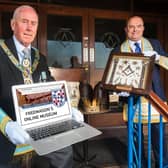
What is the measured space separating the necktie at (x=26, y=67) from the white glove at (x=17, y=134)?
1.33 feet

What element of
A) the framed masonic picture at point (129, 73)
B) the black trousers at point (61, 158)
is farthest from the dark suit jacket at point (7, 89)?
the framed masonic picture at point (129, 73)

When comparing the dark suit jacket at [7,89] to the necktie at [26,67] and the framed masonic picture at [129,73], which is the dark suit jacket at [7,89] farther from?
the framed masonic picture at [129,73]

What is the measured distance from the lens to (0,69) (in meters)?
1.67

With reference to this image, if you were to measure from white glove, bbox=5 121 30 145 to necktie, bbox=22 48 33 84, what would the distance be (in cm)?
40

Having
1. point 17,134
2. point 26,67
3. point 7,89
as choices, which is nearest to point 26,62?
point 26,67

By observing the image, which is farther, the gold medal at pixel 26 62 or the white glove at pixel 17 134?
the gold medal at pixel 26 62

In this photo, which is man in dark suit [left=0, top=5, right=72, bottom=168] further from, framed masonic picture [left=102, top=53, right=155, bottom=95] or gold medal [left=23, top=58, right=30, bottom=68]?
framed masonic picture [left=102, top=53, right=155, bottom=95]

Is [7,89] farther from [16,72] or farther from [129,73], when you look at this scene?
[129,73]

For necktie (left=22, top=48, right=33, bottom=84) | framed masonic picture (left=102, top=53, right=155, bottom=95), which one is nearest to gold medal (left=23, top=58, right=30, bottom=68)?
necktie (left=22, top=48, right=33, bottom=84)

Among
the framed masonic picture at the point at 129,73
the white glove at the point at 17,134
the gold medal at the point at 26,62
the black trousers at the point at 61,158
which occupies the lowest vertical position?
the black trousers at the point at 61,158

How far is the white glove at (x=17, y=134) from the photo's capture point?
4.40ft

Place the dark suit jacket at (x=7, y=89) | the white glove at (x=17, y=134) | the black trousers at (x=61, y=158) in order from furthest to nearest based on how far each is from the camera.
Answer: the black trousers at (x=61, y=158)
the dark suit jacket at (x=7, y=89)
the white glove at (x=17, y=134)

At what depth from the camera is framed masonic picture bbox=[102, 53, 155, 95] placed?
1.71 meters

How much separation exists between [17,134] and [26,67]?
0.54 metres
